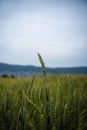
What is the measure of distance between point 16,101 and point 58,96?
0.22m

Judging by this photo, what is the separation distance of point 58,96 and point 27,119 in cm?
19

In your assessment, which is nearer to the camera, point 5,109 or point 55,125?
point 55,125

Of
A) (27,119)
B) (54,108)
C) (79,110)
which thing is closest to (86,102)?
(79,110)

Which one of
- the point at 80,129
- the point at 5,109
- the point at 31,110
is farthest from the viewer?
the point at 5,109

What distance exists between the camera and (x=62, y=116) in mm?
956

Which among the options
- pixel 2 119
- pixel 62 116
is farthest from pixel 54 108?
pixel 2 119

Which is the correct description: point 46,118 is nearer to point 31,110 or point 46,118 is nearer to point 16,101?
point 31,110

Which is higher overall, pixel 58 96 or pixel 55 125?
pixel 58 96

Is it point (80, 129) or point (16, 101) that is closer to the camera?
point (80, 129)

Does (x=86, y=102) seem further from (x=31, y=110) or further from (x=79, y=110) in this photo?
(x=31, y=110)

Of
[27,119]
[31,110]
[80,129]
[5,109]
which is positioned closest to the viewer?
[80,129]

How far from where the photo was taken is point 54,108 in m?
0.95

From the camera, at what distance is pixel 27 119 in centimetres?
92

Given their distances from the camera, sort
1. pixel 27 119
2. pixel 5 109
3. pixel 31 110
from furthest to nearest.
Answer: pixel 5 109 < pixel 31 110 < pixel 27 119
